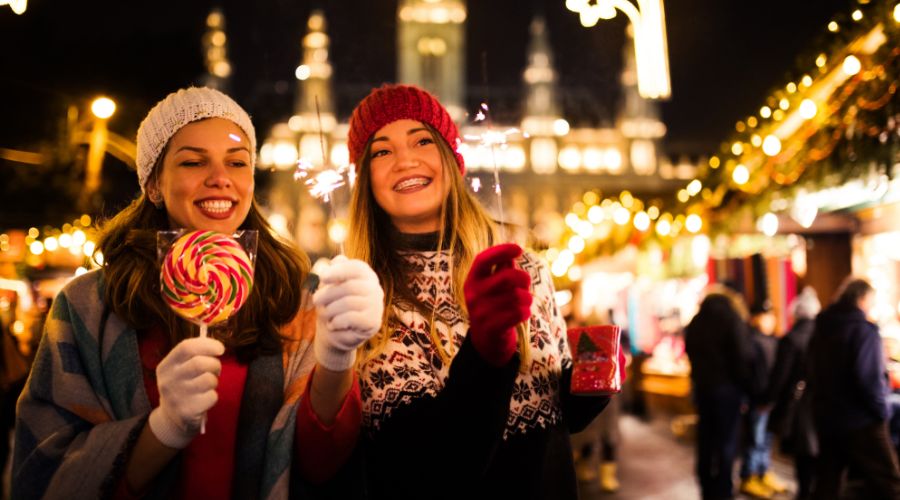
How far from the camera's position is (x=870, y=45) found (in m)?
4.25

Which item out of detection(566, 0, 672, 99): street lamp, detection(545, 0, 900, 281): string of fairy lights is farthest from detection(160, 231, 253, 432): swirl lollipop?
detection(566, 0, 672, 99): street lamp

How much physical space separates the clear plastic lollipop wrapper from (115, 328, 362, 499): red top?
183 mm

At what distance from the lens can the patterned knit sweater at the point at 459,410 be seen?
1.75m

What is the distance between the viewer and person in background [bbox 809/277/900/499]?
5320mm

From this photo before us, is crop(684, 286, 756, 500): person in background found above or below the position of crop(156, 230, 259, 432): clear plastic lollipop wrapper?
below

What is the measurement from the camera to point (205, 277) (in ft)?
5.69

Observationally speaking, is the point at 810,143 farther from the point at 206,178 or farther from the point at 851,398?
the point at 206,178

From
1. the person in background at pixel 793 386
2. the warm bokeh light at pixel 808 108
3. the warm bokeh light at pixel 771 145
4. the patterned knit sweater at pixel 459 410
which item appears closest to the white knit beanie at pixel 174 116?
the patterned knit sweater at pixel 459 410

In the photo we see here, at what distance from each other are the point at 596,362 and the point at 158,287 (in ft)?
4.04

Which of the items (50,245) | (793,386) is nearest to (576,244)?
(793,386)

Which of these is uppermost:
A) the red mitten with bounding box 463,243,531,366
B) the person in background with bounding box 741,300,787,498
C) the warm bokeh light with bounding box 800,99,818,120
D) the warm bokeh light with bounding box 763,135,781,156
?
the warm bokeh light with bounding box 800,99,818,120

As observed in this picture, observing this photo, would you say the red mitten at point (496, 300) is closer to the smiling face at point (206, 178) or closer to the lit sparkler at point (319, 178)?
the lit sparkler at point (319, 178)

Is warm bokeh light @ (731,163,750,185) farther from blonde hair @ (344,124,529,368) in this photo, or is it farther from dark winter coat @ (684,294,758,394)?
blonde hair @ (344,124,529,368)

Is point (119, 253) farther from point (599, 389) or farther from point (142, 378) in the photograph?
point (599, 389)
